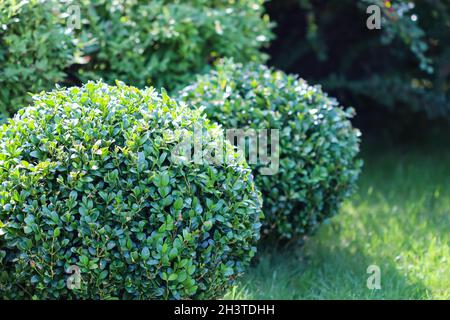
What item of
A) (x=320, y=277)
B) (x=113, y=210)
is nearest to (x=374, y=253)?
(x=320, y=277)

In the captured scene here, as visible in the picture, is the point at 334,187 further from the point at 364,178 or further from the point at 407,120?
the point at 407,120

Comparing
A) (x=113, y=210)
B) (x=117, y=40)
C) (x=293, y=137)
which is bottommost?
(x=293, y=137)

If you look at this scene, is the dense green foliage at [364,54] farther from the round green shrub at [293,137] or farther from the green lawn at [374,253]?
the round green shrub at [293,137]

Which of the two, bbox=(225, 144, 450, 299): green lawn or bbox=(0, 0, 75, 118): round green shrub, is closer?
bbox=(225, 144, 450, 299): green lawn

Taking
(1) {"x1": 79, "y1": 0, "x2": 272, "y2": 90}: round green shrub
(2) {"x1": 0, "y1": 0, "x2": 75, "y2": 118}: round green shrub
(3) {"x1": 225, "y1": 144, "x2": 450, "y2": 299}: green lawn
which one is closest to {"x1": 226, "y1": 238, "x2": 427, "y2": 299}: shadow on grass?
(3) {"x1": 225, "y1": 144, "x2": 450, "y2": 299}: green lawn

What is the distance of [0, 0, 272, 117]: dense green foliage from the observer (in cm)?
372

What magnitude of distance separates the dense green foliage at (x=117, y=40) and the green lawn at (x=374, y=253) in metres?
1.34

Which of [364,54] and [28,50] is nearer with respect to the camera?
[28,50]

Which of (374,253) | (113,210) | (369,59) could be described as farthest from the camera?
(369,59)

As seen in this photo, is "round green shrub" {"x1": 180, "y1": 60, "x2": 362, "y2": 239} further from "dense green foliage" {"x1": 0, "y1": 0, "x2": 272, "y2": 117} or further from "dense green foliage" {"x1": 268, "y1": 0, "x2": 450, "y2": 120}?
"dense green foliage" {"x1": 268, "y1": 0, "x2": 450, "y2": 120}

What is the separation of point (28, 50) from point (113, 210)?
1.44 m

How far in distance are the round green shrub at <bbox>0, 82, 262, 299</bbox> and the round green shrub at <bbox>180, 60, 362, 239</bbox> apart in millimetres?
694

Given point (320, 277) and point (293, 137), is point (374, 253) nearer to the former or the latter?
point (320, 277)

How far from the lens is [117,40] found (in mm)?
4258
